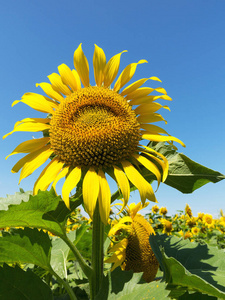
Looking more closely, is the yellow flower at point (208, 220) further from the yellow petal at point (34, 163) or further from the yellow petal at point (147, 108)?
the yellow petal at point (34, 163)

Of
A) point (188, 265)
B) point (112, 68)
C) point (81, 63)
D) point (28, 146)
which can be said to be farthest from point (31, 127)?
point (188, 265)

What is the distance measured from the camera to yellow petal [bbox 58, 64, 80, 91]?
1.87 meters

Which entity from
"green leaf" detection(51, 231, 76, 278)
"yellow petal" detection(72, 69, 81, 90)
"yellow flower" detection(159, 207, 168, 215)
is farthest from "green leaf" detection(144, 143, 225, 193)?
"yellow flower" detection(159, 207, 168, 215)

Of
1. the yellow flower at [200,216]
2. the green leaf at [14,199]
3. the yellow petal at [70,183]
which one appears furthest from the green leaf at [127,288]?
the yellow flower at [200,216]

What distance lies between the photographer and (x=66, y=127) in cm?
171

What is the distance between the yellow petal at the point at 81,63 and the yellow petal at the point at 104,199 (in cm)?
73

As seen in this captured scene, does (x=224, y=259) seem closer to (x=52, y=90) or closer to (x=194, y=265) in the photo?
(x=194, y=265)

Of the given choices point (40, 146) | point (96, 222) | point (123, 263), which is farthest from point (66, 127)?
point (123, 263)

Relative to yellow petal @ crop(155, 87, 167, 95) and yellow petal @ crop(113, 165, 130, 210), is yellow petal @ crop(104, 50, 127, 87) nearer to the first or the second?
yellow petal @ crop(155, 87, 167, 95)

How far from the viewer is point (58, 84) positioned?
1.90 m

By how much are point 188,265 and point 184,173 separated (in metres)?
0.51

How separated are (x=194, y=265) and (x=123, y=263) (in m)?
0.55

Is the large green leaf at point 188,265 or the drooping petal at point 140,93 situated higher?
the drooping petal at point 140,93

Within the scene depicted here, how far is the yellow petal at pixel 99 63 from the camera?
6.09ft
